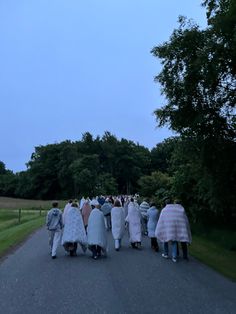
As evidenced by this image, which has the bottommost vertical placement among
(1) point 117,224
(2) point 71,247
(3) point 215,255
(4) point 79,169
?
(3) point 215,255

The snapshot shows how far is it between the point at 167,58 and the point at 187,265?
23.5 feet

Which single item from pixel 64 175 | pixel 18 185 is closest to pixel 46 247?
pixel 64 175

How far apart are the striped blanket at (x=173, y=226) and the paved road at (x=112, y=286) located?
80cm

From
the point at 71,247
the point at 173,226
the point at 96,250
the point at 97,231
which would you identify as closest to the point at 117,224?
the point at 97,231

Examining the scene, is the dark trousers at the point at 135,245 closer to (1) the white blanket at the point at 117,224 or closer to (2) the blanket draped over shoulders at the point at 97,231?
(1) the white blanket at the point at 117,224

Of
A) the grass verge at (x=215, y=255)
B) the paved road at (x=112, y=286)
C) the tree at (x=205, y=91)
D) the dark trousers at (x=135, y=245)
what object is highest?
the tree at (x=205, y=91)

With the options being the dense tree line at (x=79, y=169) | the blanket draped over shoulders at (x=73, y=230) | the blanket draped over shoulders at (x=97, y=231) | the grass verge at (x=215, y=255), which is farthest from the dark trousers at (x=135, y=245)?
the dense tree line at (x=79, y=169)

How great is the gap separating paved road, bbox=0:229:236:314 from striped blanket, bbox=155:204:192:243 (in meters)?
0.80

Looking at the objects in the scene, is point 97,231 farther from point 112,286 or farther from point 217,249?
point 112,286

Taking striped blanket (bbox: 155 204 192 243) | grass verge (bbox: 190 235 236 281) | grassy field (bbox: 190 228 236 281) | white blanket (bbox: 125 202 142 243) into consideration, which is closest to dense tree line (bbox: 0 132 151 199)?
grassy field (bbox: 190 228 236 281)

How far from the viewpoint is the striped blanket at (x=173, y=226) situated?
16984mm

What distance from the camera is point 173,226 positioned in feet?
56.3

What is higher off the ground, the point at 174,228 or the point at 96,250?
the point at 174,228

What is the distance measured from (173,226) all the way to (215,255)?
7.51 ft
